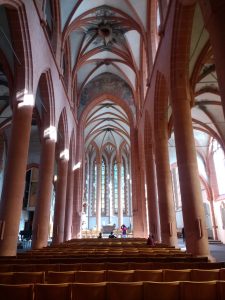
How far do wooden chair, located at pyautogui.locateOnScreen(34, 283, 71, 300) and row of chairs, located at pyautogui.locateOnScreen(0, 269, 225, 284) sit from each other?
61cm

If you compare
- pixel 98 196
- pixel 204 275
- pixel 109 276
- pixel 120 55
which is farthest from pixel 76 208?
pixel 204 275

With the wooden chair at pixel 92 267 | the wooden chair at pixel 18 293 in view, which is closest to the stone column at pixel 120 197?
the wooden chair at pixel 92 267

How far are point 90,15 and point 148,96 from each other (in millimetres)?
6792

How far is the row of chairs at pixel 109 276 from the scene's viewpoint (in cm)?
293

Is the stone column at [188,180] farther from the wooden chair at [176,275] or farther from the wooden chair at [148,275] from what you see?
the wooden chair at [148,275]

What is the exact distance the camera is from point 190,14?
820 centimetres

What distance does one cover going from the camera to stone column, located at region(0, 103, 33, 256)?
22.2 ft

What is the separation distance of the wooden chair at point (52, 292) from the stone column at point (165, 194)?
8.41m

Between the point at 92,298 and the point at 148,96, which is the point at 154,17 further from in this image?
the point at 92,298

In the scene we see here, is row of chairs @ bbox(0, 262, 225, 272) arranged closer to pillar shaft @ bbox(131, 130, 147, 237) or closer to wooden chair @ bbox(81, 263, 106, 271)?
wooden chair @ bbox(81, 263, 106, 271)

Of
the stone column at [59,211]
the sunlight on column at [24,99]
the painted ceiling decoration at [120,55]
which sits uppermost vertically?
the painted ceiling decoration at [120,55]

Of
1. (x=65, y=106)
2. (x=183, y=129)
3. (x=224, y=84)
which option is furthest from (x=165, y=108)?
(x=224, y=84)

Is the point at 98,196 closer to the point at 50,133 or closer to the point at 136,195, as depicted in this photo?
the point at 136,195

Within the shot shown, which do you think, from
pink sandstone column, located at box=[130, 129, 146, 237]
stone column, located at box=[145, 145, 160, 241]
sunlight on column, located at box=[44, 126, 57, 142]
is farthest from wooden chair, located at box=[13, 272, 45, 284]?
pink sandstone column, located at box=[130, 129, 146, 237]
